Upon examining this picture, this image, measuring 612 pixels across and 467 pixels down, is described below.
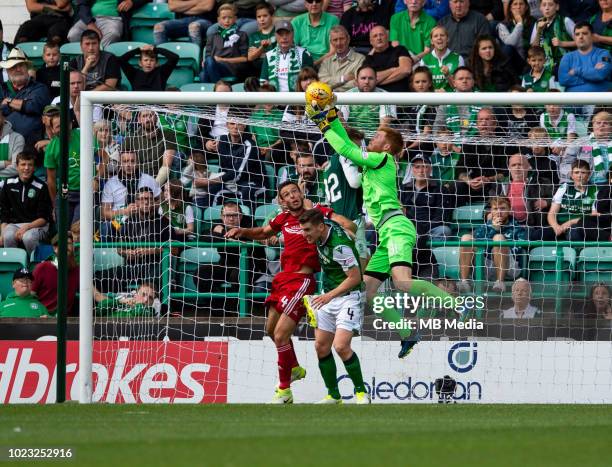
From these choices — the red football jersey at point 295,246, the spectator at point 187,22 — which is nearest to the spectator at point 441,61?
the spectator at point 187,22

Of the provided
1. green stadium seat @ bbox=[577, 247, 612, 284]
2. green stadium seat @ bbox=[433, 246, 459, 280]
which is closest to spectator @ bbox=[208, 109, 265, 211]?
green stadium seat @ bbox=[433, 246, 459, 280]

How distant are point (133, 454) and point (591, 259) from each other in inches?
312

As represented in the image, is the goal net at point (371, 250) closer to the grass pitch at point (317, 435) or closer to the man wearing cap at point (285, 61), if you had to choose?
the man wearing cap at point (285, 61)

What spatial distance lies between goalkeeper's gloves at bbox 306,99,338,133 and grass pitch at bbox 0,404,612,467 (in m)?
2.69

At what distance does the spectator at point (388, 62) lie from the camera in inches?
605

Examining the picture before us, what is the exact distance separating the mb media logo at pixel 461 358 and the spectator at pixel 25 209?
549 centimetres

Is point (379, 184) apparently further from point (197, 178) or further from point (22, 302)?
point (22, 302)

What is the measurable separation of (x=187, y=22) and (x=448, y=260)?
6.35 meters

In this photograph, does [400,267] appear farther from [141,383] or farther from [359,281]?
[141,383]

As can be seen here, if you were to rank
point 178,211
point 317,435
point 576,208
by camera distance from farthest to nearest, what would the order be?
point 178,211 → point 576,208 → point 317,435

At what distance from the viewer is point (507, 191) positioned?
44.1 ft

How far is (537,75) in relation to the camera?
15227 mm

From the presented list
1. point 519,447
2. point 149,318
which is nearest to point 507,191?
point 149,318

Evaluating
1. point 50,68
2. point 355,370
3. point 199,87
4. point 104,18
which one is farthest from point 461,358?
point 104,18
